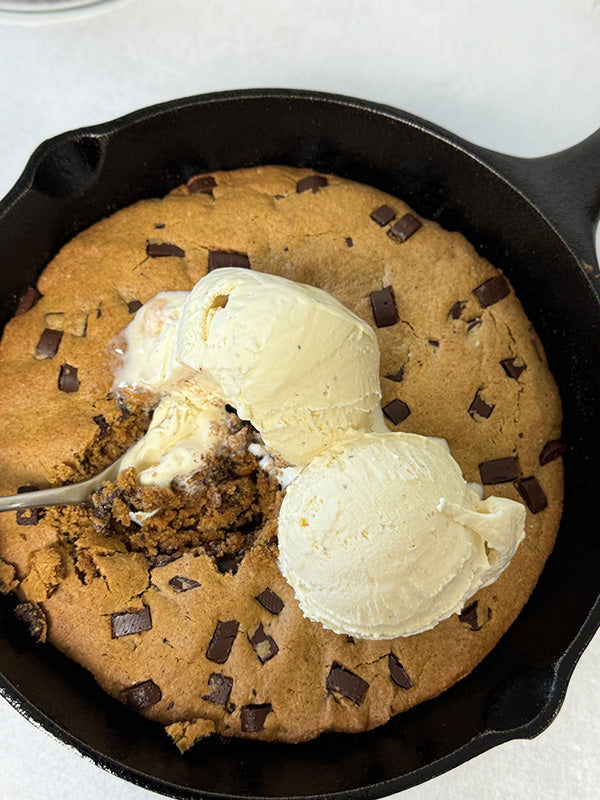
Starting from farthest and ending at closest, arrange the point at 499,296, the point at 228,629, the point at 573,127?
the point at 573,127, the point at 499,296, the point at 228,629

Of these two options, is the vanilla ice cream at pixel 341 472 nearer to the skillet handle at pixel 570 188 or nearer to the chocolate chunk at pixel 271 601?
the chocolate chunk at pixel 271 601

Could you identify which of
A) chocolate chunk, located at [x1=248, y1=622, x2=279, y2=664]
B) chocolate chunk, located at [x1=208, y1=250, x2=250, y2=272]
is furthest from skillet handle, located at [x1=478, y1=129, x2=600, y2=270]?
chocolate chunk, located at [x1=248, y1=622, x2=279, y2=664]

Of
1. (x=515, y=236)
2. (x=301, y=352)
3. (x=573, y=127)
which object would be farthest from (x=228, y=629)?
(x=573, y=127)

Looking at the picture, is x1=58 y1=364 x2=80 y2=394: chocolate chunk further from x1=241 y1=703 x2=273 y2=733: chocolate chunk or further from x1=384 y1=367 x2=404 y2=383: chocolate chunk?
x1=241 y1=703 x2=273 y2=733: chocolate chunk

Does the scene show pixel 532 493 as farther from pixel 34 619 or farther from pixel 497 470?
pixel 34 619

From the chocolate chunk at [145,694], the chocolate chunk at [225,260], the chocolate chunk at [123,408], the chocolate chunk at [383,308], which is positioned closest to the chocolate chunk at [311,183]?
the chocolate chunk at [225,260]

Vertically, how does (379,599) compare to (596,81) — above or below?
below

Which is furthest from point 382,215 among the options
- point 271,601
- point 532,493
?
point 271,601

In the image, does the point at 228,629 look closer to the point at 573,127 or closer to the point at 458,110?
the point at 458,110
